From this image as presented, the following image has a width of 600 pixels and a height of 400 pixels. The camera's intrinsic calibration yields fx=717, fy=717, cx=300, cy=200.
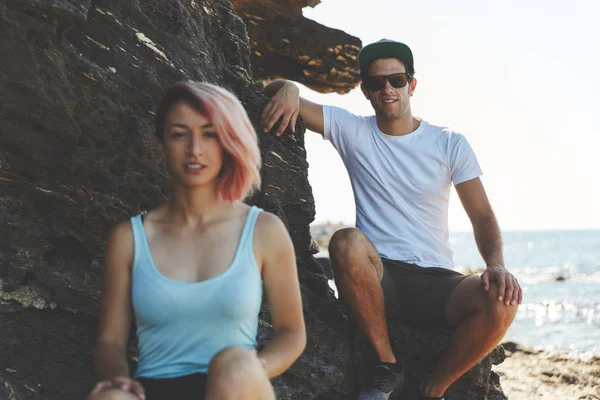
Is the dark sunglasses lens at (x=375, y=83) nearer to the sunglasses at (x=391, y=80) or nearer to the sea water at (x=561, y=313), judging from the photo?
the sunglasses at (x=391, y=80)

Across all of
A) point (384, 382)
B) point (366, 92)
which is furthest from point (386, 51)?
point (384, 382)

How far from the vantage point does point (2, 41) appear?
12.9 feet

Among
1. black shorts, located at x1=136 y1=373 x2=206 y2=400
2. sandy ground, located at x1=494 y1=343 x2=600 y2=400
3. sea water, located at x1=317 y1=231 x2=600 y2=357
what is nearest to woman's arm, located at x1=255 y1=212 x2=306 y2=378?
black shorts, located at x1=136 y1=373 x2=206 y2=400

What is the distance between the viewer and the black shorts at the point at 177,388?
3.07 metres

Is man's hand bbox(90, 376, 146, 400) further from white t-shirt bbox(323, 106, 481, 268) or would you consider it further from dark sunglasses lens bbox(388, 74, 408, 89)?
dark sunglasses lens bbox(388, 74, 408, 89)

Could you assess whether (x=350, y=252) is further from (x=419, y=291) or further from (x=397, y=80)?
(x=397, y=80)

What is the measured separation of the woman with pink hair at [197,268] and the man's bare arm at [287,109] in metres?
2.12

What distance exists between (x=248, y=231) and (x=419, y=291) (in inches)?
105

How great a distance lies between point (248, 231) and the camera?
3.36 m

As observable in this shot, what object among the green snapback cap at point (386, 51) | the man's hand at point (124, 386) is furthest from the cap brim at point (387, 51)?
the man's hand at point (124, 386)

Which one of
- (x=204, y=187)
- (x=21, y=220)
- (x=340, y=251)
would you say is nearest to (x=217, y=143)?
(x=204, y=187)

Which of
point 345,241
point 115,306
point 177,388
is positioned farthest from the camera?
point 345,241

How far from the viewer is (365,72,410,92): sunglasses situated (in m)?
5.96

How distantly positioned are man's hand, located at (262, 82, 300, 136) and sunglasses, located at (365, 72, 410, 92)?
0.67 meters
